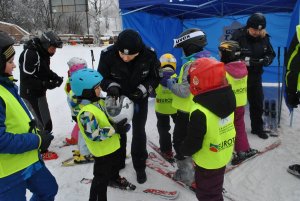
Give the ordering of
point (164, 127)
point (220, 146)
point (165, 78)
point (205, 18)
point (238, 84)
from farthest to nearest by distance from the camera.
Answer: point (205, 18)
point (164, 127)
point (238, 84)
point (165, 78)
point (220, 146)

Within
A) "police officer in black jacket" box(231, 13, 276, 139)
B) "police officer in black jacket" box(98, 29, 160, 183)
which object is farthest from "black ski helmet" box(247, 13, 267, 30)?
"police officer in black jacket" box(98, 29, 160, 183)

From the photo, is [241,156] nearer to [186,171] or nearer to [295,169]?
[295,169]

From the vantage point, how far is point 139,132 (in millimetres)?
3498

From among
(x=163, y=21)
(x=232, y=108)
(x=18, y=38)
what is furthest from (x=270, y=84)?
(x=18, y=38)

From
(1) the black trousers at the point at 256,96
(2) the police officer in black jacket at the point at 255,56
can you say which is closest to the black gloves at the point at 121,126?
(2) the police officer in black jacket at the point at 255,56

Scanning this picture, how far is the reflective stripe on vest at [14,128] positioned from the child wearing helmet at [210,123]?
4.07 feet

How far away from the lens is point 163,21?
788 centimetres

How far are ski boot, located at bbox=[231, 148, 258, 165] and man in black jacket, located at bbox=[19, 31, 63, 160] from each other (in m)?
2.63

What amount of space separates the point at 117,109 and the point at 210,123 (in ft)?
2.73

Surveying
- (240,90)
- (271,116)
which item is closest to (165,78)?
(240,90)

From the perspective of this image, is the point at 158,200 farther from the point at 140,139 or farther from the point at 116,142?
the point at 116,142

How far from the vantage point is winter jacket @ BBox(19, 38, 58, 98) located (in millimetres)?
4258

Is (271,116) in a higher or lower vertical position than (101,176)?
lower

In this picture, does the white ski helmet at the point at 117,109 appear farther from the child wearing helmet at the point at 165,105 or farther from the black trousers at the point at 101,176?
the child wearing helmet at the point at 165,105
